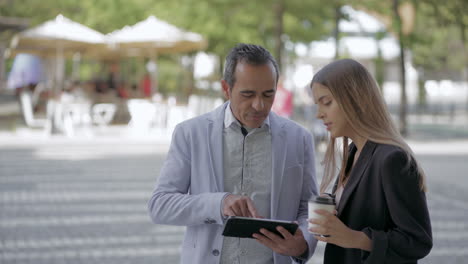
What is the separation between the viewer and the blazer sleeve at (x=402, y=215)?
8.70ft

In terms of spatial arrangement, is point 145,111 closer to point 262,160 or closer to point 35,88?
point 35,88

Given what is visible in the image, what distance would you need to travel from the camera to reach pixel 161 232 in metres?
8.33

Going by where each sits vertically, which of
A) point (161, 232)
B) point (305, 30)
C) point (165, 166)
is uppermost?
point (305, 30)

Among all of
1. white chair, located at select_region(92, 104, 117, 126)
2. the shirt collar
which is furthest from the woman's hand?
white chair, located at select_region(92, 104, 117, 126)

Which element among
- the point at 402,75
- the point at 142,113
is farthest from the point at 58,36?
the point at 402,75

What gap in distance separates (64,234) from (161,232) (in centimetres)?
103

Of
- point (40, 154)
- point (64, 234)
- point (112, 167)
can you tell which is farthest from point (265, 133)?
point (40, 154)

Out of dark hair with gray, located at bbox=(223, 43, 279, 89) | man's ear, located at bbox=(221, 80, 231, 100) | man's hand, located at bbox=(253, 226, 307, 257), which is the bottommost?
man's hand, located at bbox=(253, 226, 307, 257)

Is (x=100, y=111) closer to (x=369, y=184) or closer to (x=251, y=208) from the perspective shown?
(x=251, y=208)

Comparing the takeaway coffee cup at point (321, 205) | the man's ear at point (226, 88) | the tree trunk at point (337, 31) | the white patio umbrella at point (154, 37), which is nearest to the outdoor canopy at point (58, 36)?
the white patio umbrella at point (154, 37)

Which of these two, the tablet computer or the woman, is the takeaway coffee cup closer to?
the woman

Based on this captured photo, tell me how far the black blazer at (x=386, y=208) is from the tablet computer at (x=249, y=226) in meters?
0.20

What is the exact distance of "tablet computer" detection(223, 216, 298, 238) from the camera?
2807mm

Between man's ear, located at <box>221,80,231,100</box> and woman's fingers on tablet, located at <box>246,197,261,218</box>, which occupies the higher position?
man's ear, located at <box>221,80,231,100</box>
